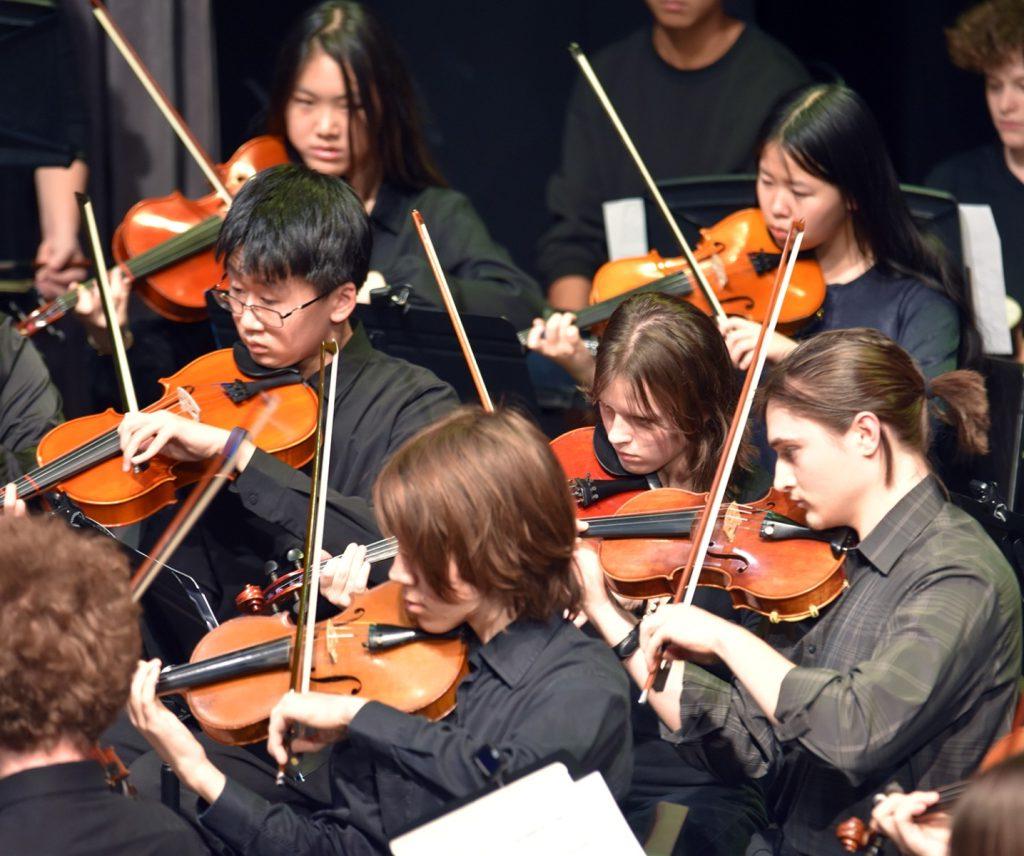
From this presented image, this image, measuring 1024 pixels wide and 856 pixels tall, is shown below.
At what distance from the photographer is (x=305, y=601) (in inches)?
71.7

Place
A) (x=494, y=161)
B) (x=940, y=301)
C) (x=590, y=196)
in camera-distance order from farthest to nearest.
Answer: (x=494, y=161)
(x=590, y=196)
(x=940, y=301)

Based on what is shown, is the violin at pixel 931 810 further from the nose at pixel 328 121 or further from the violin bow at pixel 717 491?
the nose at pixel 328 121

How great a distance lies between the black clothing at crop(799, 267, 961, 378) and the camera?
8.88 feet

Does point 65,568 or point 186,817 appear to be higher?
point 65,568

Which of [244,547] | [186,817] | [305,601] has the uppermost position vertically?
[305,601]

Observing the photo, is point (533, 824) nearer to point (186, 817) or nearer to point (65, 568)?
point (65, 568)

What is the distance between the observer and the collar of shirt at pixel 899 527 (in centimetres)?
188

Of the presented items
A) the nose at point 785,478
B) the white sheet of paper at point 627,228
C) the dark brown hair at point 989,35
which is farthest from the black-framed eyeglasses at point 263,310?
the dark brown hair at point 989,35

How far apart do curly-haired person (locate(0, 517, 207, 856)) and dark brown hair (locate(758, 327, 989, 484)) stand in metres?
0.88

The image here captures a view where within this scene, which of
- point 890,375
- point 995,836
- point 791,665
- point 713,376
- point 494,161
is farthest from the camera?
point 494,161

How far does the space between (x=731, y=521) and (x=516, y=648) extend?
440mm

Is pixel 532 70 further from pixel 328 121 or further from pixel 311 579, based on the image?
pixel 311 579

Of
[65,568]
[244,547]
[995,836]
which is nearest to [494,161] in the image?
[244,547]

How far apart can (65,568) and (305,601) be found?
41 centimetres
